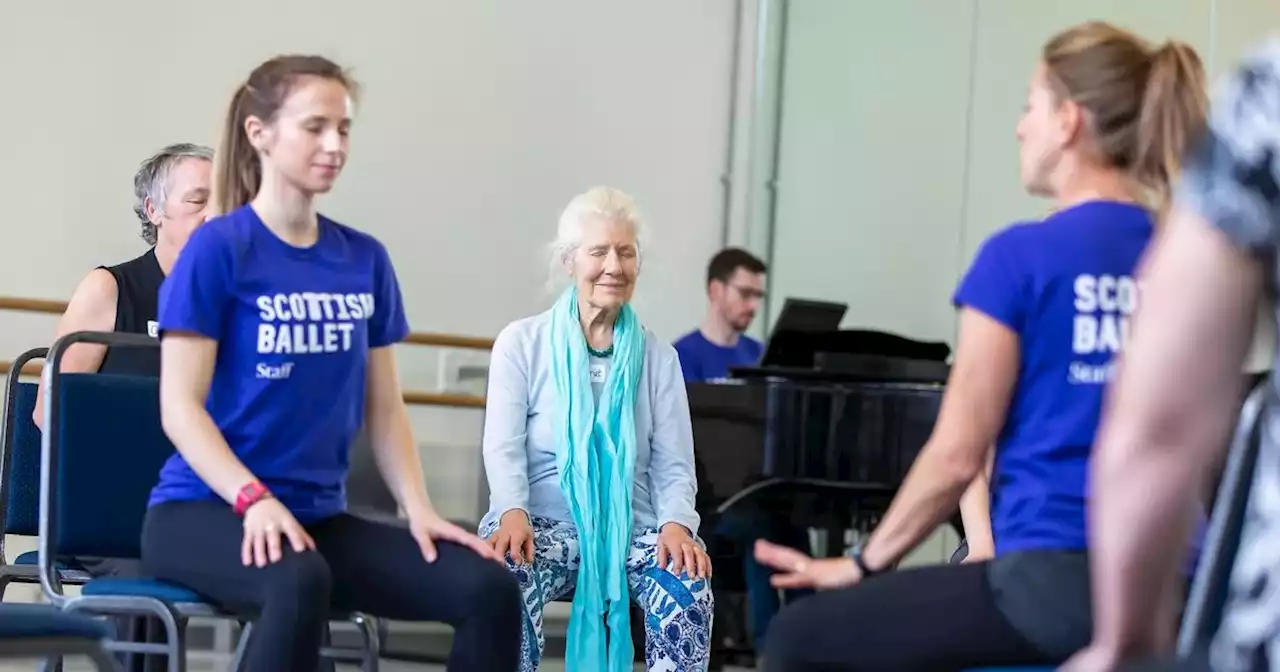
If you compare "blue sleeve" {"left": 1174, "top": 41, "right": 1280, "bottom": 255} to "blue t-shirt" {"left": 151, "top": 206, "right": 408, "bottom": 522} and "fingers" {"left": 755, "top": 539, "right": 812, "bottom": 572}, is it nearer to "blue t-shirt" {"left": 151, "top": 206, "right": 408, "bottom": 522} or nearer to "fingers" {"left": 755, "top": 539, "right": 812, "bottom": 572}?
"fingers" {"left": 755, "top": 539, "right": 812, "bottom": 572}

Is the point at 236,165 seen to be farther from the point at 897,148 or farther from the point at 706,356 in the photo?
the point at 897,148

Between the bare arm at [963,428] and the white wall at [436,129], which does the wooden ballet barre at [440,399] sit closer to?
the white wall at [436,129]

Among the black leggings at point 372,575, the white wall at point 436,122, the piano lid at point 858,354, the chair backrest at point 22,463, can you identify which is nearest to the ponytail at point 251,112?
the black leggings at point 372,575

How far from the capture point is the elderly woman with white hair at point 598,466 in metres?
2.75

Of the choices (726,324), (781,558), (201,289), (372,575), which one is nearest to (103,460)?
(201,289)

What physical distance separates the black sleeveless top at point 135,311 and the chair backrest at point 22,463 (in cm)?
15

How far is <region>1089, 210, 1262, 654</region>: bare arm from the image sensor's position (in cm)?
82

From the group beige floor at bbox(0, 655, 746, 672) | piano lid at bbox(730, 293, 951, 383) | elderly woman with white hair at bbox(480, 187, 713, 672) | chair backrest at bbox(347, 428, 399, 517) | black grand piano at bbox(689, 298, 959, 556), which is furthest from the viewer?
chair backrest at bbox(347, 428, 399, 517)

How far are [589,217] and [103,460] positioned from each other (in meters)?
1.00

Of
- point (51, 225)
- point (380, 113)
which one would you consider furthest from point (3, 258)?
point (380, 113)

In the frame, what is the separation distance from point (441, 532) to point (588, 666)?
725 mm

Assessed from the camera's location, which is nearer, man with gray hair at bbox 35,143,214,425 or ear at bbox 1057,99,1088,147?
ear at bbox 1057,99,1088,147

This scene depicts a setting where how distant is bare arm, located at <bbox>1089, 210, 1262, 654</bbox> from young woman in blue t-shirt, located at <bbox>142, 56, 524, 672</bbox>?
1350 mm

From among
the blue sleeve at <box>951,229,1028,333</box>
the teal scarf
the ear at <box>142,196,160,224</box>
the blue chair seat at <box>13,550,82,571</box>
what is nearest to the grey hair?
the ear at <box>142,196,160,224</box>
